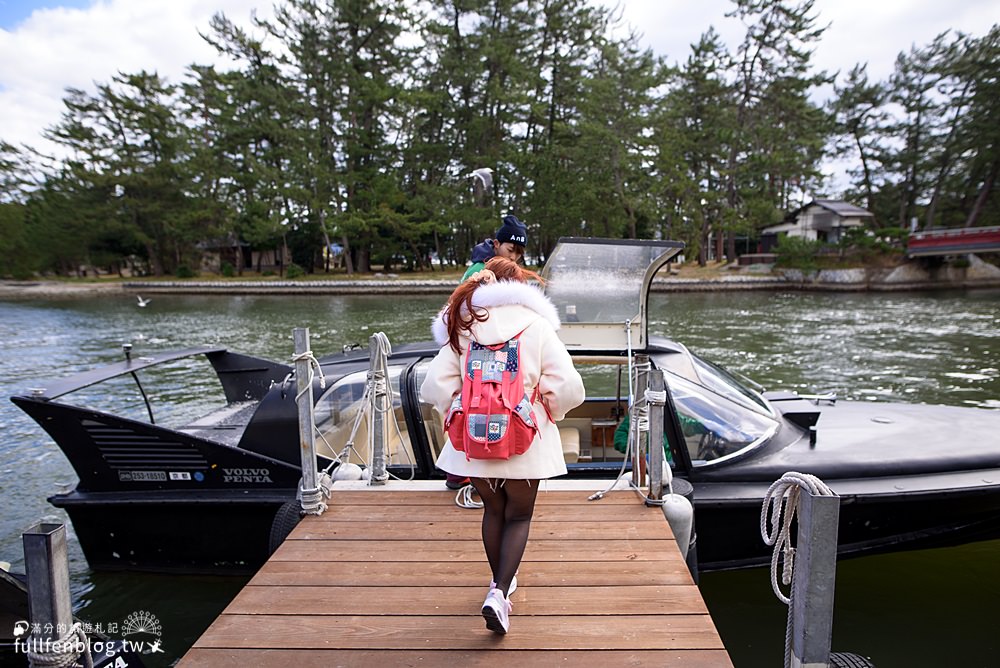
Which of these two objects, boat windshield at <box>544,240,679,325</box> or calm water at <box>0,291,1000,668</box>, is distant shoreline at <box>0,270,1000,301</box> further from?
boat windshield at <box>544,240,679,325</box>

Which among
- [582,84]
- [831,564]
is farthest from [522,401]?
[582,84]

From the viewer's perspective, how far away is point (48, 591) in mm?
1704

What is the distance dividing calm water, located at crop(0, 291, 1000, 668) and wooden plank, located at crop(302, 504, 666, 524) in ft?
4.13

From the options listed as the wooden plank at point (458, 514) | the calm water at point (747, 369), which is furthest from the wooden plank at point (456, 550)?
the calm water at point (747, 369)

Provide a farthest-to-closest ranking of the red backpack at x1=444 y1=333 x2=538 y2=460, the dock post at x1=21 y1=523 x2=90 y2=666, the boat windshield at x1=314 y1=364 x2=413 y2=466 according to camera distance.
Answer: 1. the boat windshield at x1=314 y1=364 x2=413 y2=466
2. the red backpack at x1=444 y1=333 x2=538 y2=460
3. the dock post at x1=21 y1=523 x2=90 y2=666

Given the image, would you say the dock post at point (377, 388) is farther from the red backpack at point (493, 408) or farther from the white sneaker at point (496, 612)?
the white sneaker at point (496, 612)

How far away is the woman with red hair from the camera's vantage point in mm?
2283

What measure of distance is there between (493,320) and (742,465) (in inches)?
103

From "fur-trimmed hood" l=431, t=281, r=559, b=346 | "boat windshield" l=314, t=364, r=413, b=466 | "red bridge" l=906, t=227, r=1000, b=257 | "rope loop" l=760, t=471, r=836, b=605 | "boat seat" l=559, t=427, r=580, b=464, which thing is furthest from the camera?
"red bridge" l=906, t=227, r=1000, b=257

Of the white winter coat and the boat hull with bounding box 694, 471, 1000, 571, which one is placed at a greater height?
the white winter coat

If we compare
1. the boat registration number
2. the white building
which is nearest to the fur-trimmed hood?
the boat registration number

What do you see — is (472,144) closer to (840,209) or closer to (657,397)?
(840,209)

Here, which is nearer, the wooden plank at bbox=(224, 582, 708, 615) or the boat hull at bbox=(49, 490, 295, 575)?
the wooden plank at bbox=(224, 582, 708, 615)

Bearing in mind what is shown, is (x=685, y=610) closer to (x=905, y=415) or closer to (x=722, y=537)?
(x=722, y=537)
